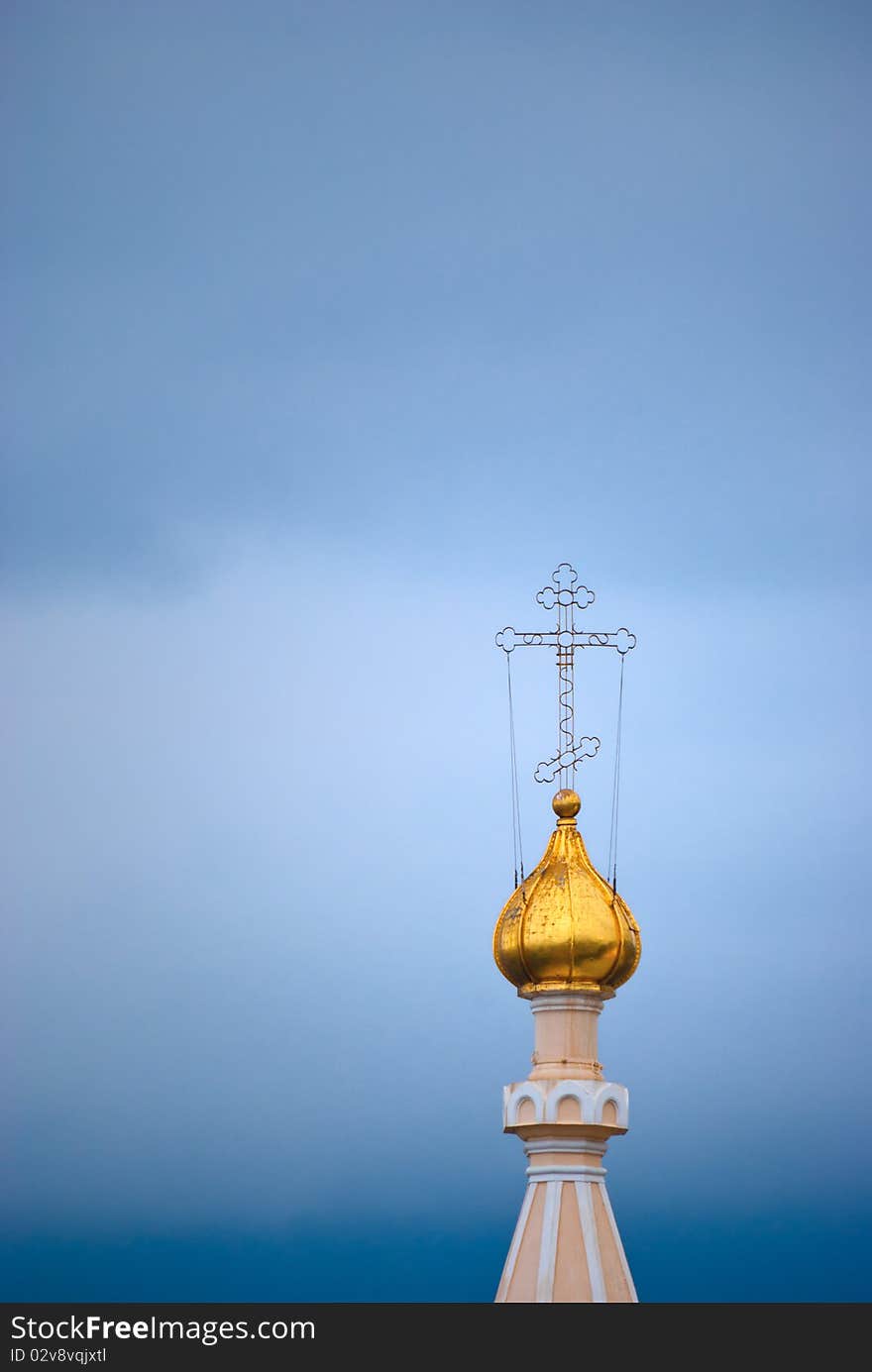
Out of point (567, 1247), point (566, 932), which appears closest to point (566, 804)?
point (566, 932)

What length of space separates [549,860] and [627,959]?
1273 mm

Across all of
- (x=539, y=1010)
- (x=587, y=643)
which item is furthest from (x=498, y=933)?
(x=587, y=643)

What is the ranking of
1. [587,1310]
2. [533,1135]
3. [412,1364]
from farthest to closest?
[533,1135] < [587,1310] < [412,1364]

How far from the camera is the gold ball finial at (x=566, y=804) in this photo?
26234mm

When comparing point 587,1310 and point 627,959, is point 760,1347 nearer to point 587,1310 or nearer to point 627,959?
point 587,1310

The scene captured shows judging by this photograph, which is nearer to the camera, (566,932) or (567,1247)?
(567,1247)

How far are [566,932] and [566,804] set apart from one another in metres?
1.38

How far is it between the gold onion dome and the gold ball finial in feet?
0.95

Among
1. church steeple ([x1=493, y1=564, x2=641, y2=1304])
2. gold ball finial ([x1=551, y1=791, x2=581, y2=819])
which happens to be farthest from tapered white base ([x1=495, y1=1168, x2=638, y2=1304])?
gold ball finial ([x1=551, y1=791, x2=581, y2=819])

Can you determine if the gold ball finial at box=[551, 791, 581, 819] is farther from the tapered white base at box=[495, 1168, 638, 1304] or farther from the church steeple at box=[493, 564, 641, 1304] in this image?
the tapered white base at box=[495, 1168, 638, 1304]

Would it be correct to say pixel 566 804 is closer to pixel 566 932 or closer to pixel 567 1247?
pixel 566 932

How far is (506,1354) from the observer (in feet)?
72.7

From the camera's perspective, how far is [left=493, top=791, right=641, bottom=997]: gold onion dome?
84.1ft

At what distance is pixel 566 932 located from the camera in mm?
25609
